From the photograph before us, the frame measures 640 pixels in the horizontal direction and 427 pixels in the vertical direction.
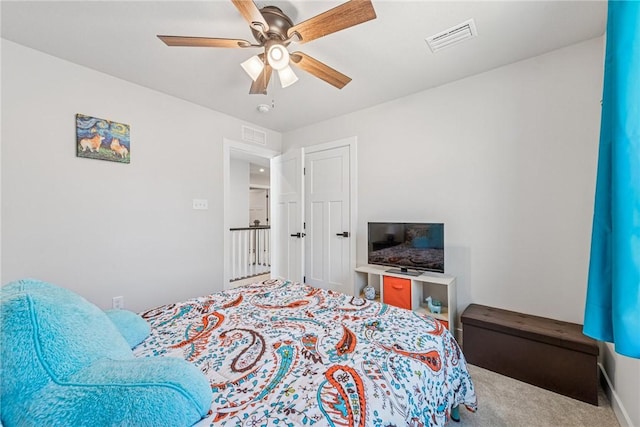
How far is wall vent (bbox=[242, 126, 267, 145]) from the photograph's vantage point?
3.56 meters

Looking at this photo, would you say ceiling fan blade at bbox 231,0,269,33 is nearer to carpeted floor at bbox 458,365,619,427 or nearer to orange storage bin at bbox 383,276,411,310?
orange storage bin at bbox 383,276,411,310

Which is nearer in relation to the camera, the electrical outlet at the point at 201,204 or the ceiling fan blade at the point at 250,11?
the ceiling fan blade at the point at 250,11

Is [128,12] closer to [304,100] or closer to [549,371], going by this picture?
[304,100]

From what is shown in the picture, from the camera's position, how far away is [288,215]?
389cm

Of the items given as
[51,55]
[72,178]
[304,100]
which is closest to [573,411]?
[304,100]

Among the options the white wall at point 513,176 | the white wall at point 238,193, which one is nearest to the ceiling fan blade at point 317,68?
the white wall at point 513,176

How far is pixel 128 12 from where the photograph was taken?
167 cm

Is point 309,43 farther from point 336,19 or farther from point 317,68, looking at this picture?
point 336,19

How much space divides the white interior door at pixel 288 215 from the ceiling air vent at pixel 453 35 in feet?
7.09

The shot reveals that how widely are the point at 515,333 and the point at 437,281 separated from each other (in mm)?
640

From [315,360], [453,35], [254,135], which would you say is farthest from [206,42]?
[254,135]

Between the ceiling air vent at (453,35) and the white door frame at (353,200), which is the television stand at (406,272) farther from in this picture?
the ceiling air vent at (453,35)

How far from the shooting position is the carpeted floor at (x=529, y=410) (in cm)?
152

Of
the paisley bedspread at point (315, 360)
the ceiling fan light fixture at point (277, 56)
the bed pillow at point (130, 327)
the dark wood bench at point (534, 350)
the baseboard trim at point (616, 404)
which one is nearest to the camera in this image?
the paisley bedspread at point (315, 360)
